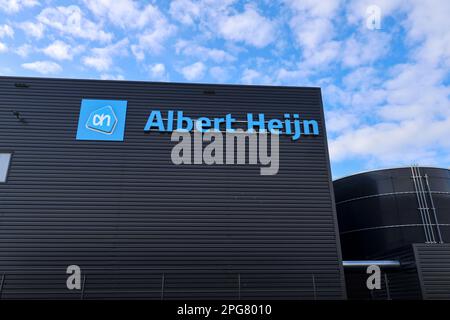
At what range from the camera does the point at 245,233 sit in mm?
14250

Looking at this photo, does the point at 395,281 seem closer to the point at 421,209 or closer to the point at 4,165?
the point at 421,209

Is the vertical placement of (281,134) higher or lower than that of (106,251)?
higher

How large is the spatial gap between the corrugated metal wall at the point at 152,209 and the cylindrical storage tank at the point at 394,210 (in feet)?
12.9

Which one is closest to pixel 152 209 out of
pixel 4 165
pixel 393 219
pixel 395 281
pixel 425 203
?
pixel 4 165

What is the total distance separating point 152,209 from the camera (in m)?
14.4

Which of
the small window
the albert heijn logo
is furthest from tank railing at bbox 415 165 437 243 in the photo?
the small window

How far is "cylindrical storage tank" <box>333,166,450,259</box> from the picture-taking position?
16328 mm

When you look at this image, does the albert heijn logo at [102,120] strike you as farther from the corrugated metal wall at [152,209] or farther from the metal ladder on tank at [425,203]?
the metal ladder on tank at [425,203]

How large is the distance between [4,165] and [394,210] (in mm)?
16444

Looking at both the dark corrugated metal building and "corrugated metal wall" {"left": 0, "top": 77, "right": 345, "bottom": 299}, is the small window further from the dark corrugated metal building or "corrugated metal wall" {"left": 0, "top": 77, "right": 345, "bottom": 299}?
the dark corrugated metal building

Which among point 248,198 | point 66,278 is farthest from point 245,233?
point 66,278

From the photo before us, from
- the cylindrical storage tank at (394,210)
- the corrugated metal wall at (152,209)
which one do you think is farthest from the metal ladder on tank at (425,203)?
the corrugated metal wall at (152,209)

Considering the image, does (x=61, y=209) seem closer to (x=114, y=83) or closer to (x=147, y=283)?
(x=147, y=283)
